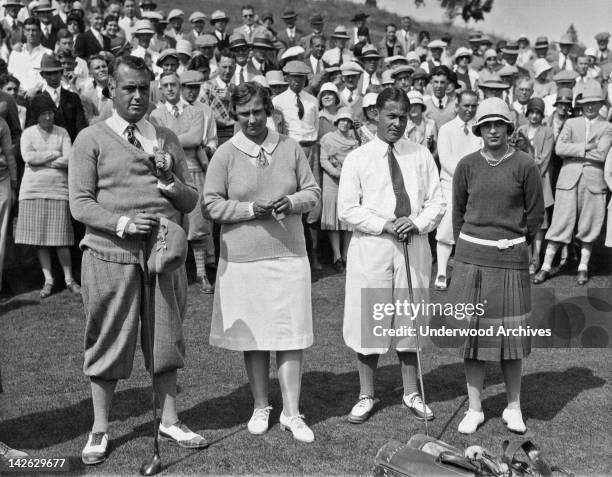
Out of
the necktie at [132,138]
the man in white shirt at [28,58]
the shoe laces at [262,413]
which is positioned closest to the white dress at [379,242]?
the shoe laces at [262,413]

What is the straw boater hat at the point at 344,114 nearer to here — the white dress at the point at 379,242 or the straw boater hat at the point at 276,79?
the straw boater hat at the point at 276,79

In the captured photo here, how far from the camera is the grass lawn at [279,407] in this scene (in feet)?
19.5

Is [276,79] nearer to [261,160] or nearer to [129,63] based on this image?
[261,160]

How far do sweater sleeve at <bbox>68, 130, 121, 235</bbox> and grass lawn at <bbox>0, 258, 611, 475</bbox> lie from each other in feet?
5.14

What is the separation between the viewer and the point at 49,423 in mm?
6547

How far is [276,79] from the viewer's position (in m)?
12.6

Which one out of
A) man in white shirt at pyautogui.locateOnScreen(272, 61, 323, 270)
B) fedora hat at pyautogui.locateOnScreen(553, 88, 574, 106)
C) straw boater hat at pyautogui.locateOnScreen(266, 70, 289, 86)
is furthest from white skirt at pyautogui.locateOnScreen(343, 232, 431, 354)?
fedora hat at pyautogui.locateOnScreen(553, 88, 574, 106)

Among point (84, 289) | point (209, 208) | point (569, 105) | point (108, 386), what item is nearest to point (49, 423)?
point (108, 386)

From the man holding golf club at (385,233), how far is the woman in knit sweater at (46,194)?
4812mm

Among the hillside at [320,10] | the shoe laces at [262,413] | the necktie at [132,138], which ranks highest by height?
the hillside at [320,10]

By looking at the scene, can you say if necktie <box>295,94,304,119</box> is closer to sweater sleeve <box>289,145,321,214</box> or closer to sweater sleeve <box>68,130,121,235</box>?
sweater sleeve <box>289,145,321,214</box>

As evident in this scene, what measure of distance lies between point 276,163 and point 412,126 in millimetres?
6093

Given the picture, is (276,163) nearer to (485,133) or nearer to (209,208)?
(209,208)

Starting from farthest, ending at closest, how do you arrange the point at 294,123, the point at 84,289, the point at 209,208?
the point at 294,123
the point at 209,208
the point at 84,289
